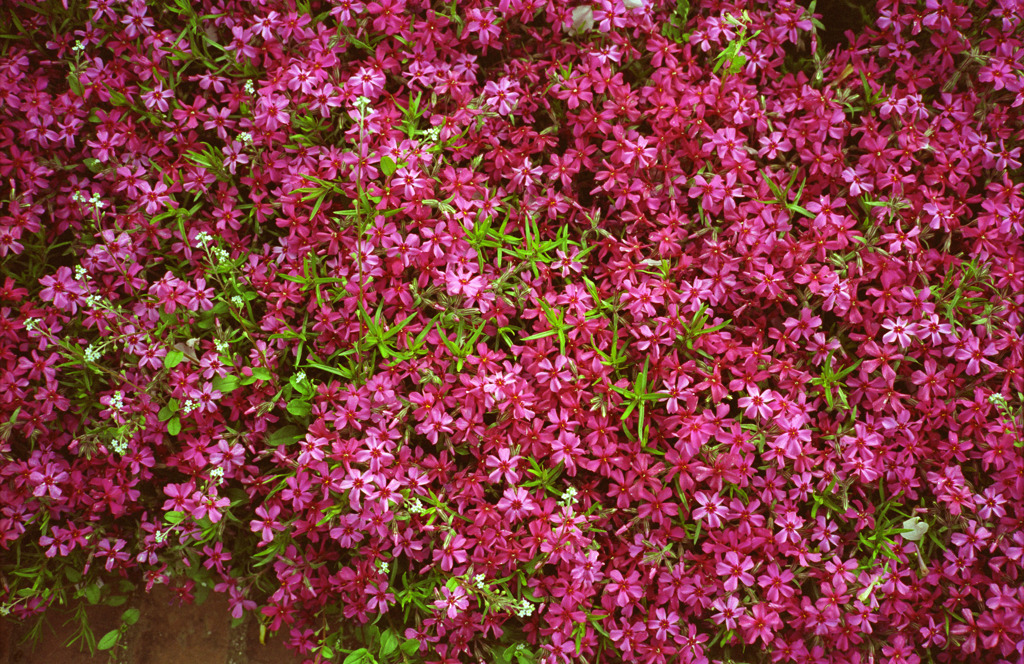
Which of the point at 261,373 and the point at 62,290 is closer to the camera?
the point at 261,373

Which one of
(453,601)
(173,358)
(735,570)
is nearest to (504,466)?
(453,601)

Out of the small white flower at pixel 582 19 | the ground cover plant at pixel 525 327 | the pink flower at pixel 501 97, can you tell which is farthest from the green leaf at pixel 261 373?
the small white flower at pixel 582 19

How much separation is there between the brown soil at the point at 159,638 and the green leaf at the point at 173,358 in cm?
108

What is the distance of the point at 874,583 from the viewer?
7.05 ft

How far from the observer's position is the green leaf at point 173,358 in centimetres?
227

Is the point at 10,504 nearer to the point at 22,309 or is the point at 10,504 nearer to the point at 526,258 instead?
the point at 22,309

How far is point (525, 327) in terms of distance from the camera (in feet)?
8.02

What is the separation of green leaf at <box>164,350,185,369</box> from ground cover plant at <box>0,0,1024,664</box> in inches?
1.2

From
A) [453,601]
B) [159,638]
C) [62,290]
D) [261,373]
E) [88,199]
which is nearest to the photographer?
[453,601]

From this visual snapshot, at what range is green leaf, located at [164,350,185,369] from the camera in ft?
7.45

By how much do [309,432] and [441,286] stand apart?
69 centimetres

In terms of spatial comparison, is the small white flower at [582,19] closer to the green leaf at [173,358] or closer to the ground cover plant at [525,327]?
the ground cover plant at [525,327]

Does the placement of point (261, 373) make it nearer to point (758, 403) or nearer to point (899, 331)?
point (758, 403)

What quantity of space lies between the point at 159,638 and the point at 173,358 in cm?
128
